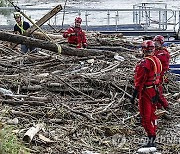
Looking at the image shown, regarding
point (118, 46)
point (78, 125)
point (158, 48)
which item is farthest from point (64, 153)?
point (118, 46)

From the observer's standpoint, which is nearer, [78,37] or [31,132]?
[31,132]

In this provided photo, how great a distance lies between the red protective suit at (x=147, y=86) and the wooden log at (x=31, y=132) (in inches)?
65.7

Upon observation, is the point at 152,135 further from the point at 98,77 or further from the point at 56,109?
the point at 98,77

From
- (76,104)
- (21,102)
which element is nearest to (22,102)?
(21,102)

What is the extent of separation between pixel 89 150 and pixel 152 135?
3.50ft

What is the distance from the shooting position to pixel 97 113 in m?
7.61

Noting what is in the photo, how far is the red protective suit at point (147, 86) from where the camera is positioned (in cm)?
680

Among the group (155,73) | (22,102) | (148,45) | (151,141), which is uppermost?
(148,45)

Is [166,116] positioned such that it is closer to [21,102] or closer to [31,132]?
[21,102]

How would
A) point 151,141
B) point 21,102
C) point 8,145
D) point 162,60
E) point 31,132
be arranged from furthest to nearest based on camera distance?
point 162,60
point 21,102
point 151,141
point 31,132
point 8,145

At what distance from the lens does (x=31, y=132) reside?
638cm

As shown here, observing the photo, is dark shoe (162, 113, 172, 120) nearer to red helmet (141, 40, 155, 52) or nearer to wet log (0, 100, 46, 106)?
red helmet (141, 40, 155, 52)

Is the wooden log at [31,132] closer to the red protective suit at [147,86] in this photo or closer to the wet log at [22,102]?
the wet log at [22,102]

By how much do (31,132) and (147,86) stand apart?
198 centimetres
